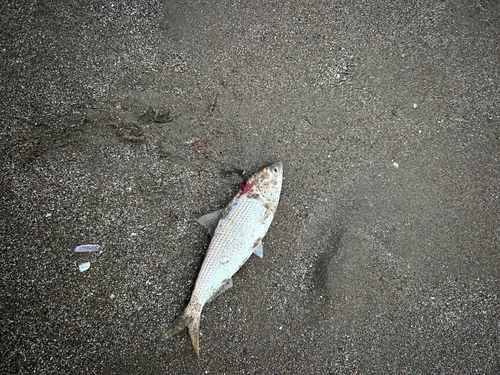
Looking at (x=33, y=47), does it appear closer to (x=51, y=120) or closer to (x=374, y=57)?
(x=51, y=120)

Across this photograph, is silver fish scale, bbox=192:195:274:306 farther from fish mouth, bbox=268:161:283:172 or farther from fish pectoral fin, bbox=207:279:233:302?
fish mouth, bbox=268:161:283:172

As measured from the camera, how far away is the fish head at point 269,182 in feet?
8.93

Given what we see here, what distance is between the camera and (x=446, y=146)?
3061 mm

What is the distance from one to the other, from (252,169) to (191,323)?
148 cm

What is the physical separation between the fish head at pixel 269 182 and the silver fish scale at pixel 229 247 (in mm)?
172

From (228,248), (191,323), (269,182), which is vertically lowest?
(191,323)

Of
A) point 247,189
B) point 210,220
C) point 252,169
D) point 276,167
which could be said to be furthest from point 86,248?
point 276,167

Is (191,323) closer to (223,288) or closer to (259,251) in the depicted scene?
(223,288)

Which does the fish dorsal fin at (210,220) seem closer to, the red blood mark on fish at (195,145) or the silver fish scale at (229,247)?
the silver fish scale at (229,247)

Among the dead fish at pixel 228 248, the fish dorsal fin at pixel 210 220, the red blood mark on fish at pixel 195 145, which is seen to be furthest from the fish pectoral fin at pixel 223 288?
the red blood mark on fish at pixel 195 145

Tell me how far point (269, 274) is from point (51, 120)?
98.2 inches

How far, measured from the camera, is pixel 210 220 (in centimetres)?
275

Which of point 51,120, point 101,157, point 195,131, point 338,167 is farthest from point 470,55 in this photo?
point 51,120

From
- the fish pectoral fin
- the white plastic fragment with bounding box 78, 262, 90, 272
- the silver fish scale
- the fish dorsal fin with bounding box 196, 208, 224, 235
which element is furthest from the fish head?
the white plastic fragment with bounding box 78, 262, 90, 272
